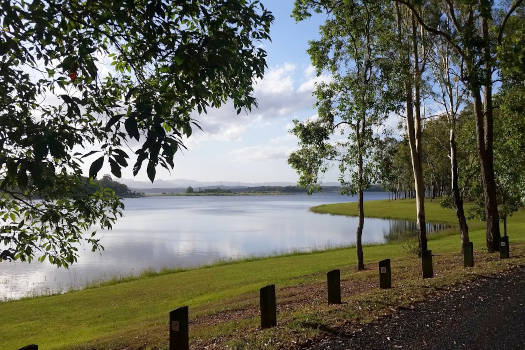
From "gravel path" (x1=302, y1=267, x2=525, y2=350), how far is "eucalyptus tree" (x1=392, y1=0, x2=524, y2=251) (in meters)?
10.3

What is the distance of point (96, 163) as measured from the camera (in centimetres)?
355

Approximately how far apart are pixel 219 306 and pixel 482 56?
15.5 meters

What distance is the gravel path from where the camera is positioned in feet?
24.8

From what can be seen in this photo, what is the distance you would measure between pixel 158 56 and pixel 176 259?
33.1m

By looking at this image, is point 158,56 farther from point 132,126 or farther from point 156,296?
point 156,296

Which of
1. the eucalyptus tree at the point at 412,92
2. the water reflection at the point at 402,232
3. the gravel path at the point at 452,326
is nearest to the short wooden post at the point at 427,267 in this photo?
the gravel path at the point at 452,326

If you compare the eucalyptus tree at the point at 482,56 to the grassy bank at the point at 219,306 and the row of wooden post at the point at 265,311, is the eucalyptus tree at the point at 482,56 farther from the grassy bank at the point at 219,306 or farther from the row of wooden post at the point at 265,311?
the row of wooden post at the point at 265,311

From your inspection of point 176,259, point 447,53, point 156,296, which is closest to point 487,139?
point 447,53

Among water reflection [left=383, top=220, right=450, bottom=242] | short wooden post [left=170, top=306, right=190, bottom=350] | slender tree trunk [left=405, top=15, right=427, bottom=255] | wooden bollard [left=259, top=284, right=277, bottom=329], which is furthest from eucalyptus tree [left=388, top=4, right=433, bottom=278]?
water reflection [left=383, top=220, right=450, bottom=242]

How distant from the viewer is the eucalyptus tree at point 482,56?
58.6 ft

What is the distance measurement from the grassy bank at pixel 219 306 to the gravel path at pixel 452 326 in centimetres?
62

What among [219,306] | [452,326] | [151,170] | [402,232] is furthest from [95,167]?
[402,232]

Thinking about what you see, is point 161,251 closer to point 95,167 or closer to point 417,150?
point 417,150

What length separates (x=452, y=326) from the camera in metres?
8.48
